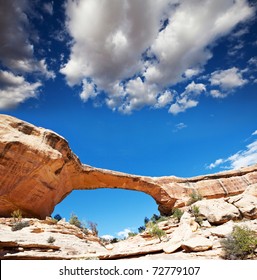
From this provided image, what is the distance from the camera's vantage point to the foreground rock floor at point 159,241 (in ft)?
35.0

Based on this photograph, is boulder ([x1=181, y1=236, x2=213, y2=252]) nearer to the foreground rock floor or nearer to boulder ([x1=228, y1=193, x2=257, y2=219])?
the foreground rock floor

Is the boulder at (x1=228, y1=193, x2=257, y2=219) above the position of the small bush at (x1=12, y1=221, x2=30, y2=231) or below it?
below

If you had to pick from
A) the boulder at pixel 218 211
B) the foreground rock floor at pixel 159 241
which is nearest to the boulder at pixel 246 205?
the foreground rock floor at pixel 159 241

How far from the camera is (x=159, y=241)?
16.1 m

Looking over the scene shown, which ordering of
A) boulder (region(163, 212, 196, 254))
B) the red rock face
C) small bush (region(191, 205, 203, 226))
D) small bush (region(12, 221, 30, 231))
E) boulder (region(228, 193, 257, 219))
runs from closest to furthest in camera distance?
boulder (region(163, 212, 196, 254)) → small bush (region(12, 221, 30, 231)) → boulder (region(228, 193, 257, 219)) → small bush (region(191, 205, 203, 226)) → the red rock face

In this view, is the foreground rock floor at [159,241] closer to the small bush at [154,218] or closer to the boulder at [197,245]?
the boulder at [197,245]

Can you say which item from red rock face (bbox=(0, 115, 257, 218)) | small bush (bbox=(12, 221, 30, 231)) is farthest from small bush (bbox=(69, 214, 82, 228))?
small bush (bbox=(12, 221, 30, 231))

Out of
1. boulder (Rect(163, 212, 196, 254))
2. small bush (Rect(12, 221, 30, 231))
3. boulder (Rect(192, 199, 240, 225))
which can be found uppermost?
small bush (Rect(12, 221, 30, 231))

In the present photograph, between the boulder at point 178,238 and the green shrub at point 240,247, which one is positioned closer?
the green shrub at point 240,247

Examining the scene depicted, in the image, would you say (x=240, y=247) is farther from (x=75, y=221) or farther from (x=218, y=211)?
(x=75, y=221)

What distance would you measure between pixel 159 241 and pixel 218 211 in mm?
4882

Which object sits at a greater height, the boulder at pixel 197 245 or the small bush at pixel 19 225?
the small bush at pixel 19 225

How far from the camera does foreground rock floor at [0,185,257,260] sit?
10656 mm

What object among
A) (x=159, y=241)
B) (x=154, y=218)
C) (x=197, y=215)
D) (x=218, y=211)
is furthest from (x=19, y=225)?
(x=154, y=218)
